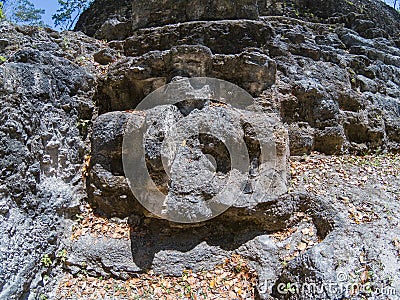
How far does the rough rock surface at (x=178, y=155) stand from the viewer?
128 inches

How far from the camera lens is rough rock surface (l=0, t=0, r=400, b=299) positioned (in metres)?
3.25

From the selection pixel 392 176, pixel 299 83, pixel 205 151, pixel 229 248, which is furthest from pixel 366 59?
pixel 229 248

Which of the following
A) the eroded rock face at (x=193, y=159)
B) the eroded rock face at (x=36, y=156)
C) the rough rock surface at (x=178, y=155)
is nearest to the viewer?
the eroded rock face at (x=36, y=156)

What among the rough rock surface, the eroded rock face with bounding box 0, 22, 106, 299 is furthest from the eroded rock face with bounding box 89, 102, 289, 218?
the eroded rock face with bounding box 0, 22, 106, 299

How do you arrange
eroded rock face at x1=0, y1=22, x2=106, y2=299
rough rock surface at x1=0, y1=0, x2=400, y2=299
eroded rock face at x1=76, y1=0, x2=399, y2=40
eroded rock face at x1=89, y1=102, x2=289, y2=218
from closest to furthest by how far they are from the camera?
1. eroded rock face at x1=0, y1=22, x2=106, y2=299
2. rough rock surface at x1=0, y1=0, x2=400, y2=299
3. eroded rock face at x1=89, y1=102, x2=289, y2=218
4. eroded rock face at x1=76, y1=0, x2=399, y2=40

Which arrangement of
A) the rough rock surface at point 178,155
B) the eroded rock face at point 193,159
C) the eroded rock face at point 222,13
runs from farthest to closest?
1. the eroded rock face at point 222,13
2. the eroded rock face at point 193,159
3. the rough rock surface at point 178,155

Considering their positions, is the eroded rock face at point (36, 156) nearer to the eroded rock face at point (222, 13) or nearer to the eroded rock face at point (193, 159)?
the eroded rock face at point (193, 159)

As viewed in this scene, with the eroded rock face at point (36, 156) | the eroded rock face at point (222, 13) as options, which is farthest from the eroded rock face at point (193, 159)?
the eroded rock face at point (222, 13)

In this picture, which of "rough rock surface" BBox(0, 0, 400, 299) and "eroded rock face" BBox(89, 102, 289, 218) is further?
"eroded rock face" BBox(89, 102, 289, 218)

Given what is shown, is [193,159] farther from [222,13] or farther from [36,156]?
[222,13]

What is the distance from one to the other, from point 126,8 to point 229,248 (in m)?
7.11

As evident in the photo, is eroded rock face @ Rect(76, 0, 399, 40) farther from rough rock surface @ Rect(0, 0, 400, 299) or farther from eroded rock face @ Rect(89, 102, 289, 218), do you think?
eroded rock face @ Rect(89, 102, 289, 218)

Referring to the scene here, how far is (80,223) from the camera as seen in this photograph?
3.92m

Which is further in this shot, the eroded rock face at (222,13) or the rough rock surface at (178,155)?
the eroded rock face at (222,13)
